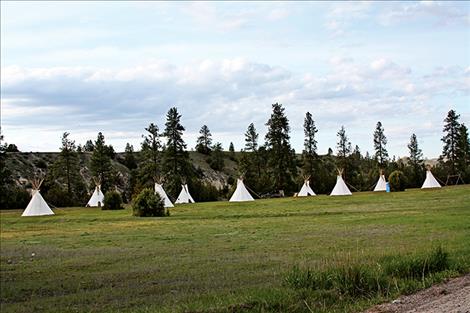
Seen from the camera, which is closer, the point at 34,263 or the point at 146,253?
the point at 34,263

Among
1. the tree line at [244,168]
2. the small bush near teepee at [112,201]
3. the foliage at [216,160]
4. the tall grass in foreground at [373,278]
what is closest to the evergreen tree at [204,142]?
the foliage at [216,160]

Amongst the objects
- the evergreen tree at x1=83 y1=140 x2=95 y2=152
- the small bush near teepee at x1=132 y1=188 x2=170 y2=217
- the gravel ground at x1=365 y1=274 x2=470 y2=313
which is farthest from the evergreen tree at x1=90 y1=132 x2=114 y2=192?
the gravel ground at x1=365 y1=274 x2=470 y2=313

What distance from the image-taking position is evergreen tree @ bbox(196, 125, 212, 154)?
134 m

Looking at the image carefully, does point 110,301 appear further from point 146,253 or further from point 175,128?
point 175,128

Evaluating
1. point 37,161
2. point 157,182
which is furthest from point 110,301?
point 37,161

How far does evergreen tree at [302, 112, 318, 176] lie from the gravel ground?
2968 inches

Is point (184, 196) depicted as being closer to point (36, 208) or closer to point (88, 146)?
point (36, 208)

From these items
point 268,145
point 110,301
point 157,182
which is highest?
point 268,145

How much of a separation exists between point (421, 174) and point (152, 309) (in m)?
81.0

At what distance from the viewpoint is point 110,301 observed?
12484mm

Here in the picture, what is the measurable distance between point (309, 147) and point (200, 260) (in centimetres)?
7298

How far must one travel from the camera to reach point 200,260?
719 inches

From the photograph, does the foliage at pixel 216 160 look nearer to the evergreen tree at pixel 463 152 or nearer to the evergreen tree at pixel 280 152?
the evergreen tree at pixel 280 152

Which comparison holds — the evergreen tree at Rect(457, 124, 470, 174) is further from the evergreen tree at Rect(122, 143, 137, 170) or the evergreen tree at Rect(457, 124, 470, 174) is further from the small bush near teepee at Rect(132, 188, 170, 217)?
the evergreen tree at Rect(122, 143, 137, 170)
